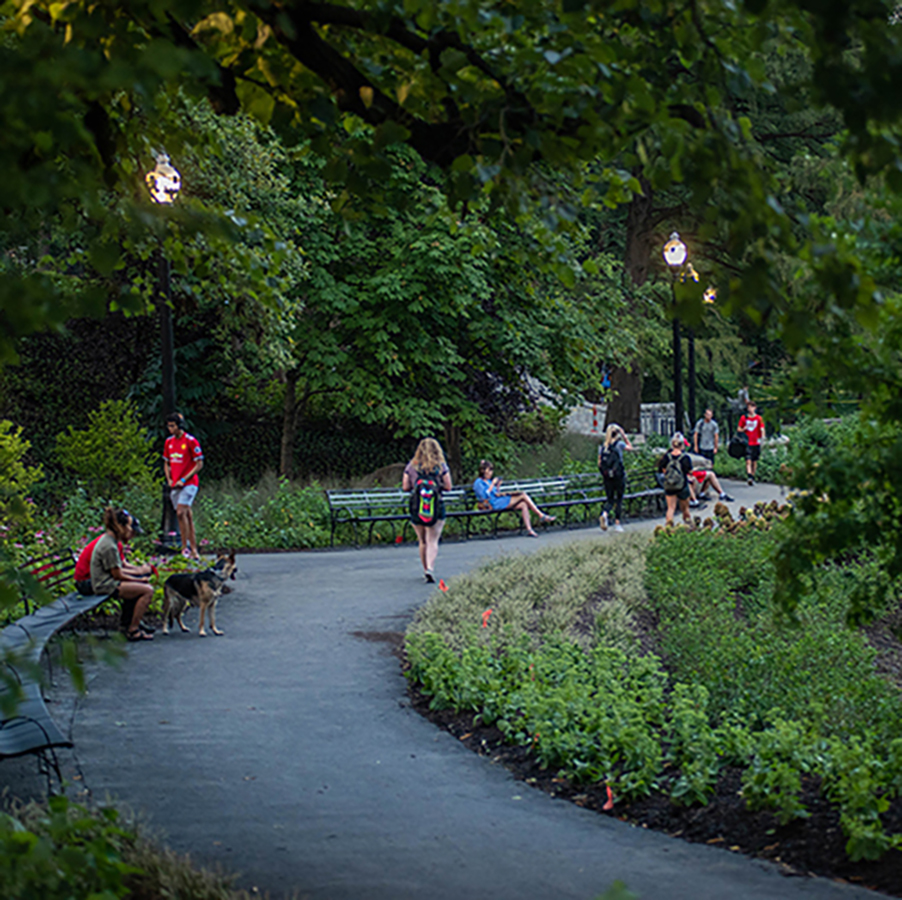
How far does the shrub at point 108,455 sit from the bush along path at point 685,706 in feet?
25.8

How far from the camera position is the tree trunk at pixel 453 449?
898 inches

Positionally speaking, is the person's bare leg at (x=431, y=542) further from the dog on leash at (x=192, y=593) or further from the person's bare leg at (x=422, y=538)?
the dog on leash at (x=192, y=593)

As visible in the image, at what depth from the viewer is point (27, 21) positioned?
12.3 ft

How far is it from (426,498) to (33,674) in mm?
10072

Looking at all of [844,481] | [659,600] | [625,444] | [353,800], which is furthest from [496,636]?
[625,444]

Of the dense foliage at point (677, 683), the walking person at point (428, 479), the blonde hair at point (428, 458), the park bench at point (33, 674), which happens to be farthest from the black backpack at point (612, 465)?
the park bench at point (33, 674)

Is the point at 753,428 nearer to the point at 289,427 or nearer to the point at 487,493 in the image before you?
the point at 487,493

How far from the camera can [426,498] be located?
41.5ft

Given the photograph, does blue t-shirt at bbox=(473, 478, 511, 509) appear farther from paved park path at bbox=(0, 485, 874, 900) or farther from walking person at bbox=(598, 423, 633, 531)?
paved park path at bbox=(0, 485, 874, 900)

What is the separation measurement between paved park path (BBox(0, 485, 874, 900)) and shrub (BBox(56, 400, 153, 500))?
825cm

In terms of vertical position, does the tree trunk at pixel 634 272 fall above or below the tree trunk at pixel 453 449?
above

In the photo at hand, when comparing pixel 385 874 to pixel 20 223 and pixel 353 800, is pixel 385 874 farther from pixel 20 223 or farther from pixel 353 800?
pixel 20 223

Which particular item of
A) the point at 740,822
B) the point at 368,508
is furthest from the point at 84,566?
the point at 368,508

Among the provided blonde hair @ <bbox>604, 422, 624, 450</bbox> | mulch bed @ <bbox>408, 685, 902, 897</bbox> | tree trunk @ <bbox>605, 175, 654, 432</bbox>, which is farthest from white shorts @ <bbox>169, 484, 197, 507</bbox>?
tree trunk @ <bbox>605, 175, 654, 432</bbox>
